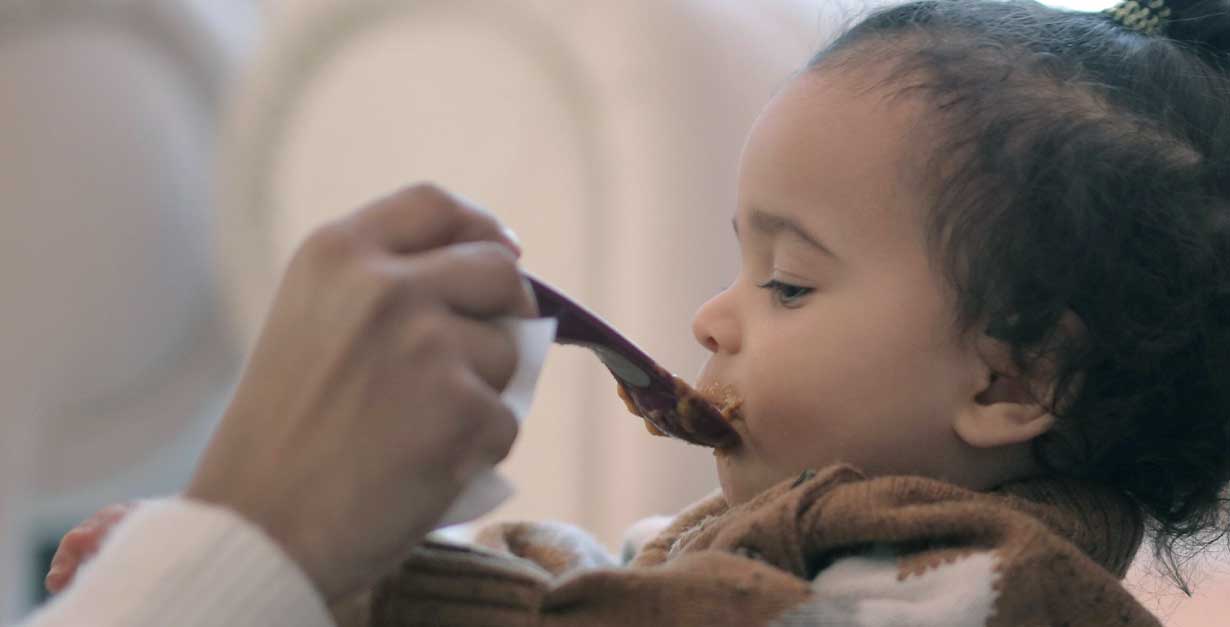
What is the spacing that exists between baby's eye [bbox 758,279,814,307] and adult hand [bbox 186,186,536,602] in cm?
26

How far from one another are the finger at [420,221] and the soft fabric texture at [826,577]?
151 mm

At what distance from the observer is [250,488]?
0.53 meters

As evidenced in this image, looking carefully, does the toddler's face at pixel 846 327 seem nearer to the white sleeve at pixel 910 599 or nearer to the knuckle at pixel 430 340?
the white sleeve at pixel 910 599

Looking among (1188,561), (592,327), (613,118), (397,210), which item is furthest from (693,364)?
(397,210)

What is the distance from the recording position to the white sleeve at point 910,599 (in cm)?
61

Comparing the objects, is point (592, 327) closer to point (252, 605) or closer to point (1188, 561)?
point (252, 605)

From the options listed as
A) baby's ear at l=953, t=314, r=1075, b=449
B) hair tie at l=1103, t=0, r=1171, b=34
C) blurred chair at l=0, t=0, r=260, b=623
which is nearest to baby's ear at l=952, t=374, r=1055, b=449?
baby's ear at l=953, t=314, r=1075, b=449

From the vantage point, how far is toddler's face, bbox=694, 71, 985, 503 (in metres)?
0.76

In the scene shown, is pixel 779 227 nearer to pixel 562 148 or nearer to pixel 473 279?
pixel 473 279

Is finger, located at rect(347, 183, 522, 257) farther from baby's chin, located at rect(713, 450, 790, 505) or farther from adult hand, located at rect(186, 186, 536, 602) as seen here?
baby's chin, located at rect(713, 450, 790, 505)

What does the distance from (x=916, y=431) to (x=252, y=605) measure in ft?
1.30

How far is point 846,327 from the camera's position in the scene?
2.51ft

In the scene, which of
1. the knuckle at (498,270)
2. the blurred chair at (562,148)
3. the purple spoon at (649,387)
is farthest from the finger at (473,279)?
the blurred chair at (562,148)

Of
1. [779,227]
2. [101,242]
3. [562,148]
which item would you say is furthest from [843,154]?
[101,242]
